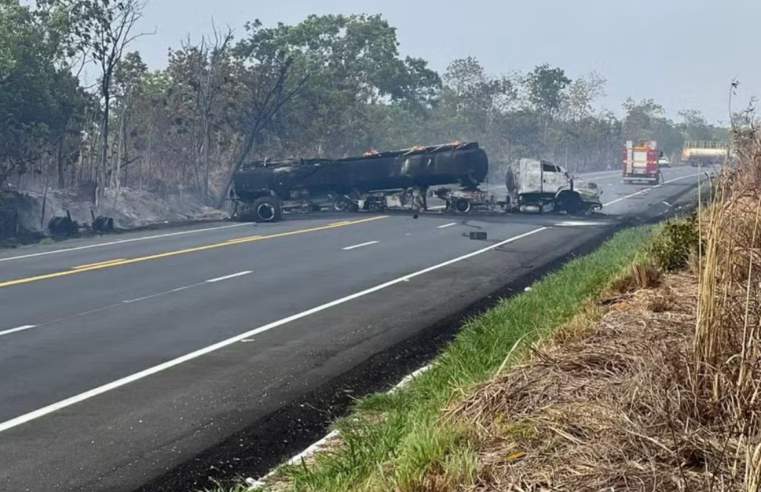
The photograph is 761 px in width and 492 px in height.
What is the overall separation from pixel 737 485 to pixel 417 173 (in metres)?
35.7

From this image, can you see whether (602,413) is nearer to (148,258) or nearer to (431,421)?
(431,421)

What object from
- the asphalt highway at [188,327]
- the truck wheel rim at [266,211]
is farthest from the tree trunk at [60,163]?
the asphalt highway at [188,327]

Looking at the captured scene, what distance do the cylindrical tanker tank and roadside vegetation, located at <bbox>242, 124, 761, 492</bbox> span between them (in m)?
30.8

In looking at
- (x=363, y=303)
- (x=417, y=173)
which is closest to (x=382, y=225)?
(x=417, y=173)

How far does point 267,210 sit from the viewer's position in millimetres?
38031

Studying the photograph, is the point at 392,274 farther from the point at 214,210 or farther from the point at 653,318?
the point at 214,210

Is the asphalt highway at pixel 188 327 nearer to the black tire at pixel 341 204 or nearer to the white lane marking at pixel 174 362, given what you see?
the white lane marking at pixel 174 362

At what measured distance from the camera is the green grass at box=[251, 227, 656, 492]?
5.99m

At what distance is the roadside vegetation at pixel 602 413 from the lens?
5.40m

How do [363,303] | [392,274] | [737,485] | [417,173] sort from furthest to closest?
[417,173] < [392,274] < [363,303] < [737,485]

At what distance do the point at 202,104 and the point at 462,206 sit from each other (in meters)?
15.6

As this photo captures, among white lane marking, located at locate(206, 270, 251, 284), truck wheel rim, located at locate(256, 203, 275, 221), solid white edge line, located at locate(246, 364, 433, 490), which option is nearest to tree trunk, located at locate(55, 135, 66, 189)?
truck wheel rim, located at locate(256, 203, 275, 221)

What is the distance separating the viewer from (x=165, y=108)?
49.5m

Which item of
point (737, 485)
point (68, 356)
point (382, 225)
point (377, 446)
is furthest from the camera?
point (382, 225)
